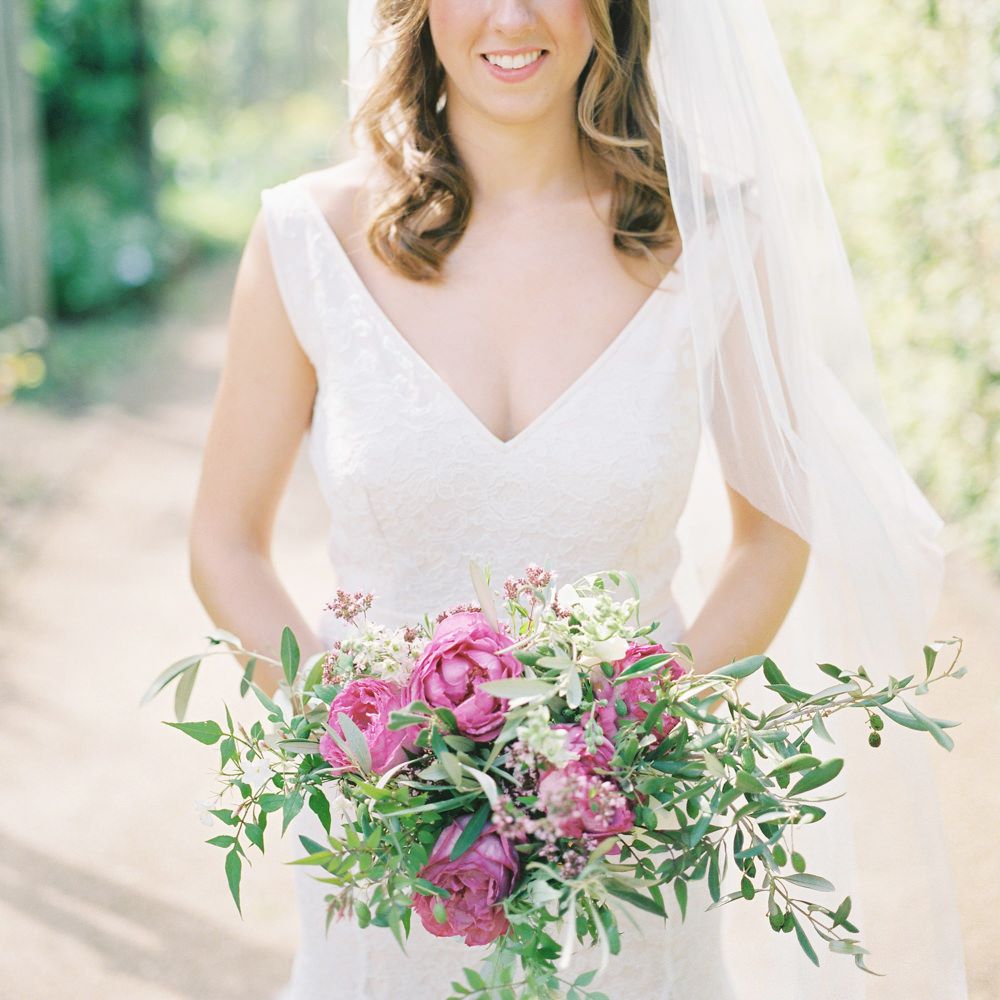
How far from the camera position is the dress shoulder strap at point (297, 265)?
235 cm

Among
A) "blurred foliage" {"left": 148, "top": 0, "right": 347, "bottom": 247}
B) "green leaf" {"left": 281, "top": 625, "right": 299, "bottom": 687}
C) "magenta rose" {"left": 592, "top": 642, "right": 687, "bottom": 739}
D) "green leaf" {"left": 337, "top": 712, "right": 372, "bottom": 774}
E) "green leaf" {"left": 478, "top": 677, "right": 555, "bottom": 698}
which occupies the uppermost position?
"blurred foliage" {"left": 148, "top": 0, "right": 347, "bottom": 247}

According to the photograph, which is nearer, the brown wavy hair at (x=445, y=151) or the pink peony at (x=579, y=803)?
the pink peony at (x=579, y=803)

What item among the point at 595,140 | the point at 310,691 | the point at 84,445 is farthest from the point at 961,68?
the point at 84,445

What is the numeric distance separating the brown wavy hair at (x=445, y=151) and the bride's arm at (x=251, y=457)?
0.23m

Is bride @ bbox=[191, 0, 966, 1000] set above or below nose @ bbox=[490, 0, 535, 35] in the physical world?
below

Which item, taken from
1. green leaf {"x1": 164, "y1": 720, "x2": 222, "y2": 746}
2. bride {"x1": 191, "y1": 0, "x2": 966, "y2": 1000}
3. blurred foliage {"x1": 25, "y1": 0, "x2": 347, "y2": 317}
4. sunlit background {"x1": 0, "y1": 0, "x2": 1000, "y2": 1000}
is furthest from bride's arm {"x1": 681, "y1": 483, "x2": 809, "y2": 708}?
blurred foliage {"x1": 25, "y1": 0, "x2": 347, "y2": 317}

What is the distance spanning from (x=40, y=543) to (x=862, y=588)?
5.01 meters

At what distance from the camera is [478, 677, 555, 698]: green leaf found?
1.39m

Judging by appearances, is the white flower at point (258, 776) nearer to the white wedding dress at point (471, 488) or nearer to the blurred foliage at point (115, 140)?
the white wedding dress at point (471, 488)

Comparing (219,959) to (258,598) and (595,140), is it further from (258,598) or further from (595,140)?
(595,140)

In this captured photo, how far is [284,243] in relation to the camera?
2.39 m

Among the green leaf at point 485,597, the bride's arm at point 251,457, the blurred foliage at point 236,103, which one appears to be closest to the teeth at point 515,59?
the bride's arm at point 251,457

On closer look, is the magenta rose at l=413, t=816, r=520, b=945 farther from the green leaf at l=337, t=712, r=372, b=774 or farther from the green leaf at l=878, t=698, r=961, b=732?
the green leaf at l=878, t=698, r=961, b=732

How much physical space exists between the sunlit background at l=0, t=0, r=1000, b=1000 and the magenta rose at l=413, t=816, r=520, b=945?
1366 millimetres
